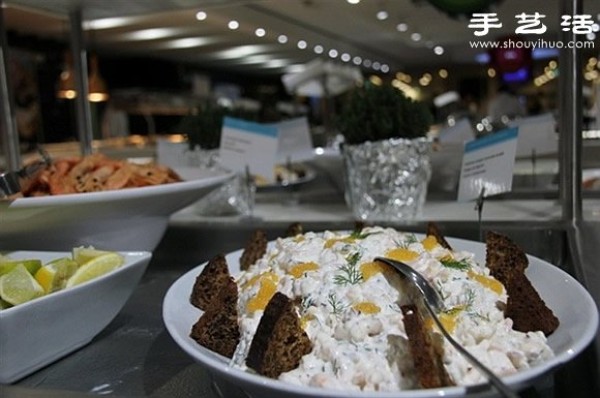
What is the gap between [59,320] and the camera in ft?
2.10

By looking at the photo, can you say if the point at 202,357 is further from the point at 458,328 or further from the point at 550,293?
the point at 550,293

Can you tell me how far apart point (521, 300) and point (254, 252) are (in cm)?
39

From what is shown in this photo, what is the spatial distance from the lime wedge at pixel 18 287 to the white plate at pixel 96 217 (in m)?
0.16

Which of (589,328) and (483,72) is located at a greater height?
(483,72)

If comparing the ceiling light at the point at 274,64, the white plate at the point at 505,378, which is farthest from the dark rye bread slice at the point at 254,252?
the ceiling light at the point at 274,64

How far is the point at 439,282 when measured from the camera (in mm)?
612

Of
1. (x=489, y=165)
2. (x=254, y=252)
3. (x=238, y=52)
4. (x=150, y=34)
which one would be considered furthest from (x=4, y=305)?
(x=238, y=52)

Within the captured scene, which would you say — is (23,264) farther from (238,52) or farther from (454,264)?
(238,52)

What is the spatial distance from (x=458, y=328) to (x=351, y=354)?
108 millimetres

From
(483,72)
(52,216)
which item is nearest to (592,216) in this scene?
(52,216)

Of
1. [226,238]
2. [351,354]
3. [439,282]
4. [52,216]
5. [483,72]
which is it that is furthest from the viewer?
[483,72]

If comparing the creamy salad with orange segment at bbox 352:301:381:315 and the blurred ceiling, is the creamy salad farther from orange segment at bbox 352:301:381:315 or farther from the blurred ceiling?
the blurred ceiling

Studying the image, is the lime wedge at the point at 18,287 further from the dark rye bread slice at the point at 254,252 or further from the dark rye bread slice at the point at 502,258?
the dark rye bread slice at the point at 502,258

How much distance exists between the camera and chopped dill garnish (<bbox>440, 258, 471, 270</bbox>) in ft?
2.13
